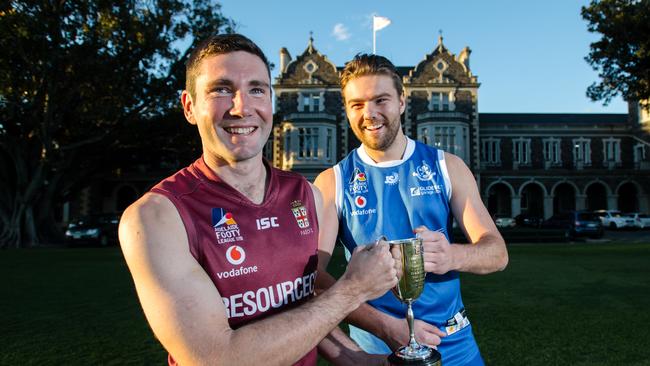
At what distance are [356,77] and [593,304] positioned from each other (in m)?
6.70

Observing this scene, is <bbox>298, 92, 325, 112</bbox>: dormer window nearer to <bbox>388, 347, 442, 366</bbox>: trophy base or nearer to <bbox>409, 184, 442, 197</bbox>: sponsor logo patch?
<bbox>409, 184, 442, 197</bbox>: sponsor logo patch

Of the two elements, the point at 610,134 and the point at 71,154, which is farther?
the point at 610,134

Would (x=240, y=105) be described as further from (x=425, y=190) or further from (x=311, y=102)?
(x=311, y=102)

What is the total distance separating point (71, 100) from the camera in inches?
779

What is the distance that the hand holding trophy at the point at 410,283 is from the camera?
4.94 ft

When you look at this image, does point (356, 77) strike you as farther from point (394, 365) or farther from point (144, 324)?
point (144, 324)

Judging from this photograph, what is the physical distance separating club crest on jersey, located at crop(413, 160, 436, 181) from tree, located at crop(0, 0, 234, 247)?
60.0 ft

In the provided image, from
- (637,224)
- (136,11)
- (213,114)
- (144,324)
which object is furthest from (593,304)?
(637,224)

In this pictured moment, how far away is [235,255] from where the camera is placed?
167cm

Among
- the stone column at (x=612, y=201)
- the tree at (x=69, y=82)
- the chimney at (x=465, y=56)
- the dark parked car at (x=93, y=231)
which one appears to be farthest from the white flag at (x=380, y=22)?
the stone column at (x=612, y=201)

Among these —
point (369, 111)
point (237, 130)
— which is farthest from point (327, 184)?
point (237, 130)

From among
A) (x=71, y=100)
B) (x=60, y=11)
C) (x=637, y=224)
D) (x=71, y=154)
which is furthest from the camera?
(x=637, y=224)

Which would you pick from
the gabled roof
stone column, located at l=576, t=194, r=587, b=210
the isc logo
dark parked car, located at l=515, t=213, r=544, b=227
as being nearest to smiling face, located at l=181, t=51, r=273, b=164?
the isc logo

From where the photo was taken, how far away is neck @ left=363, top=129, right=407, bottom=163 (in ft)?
8.51
